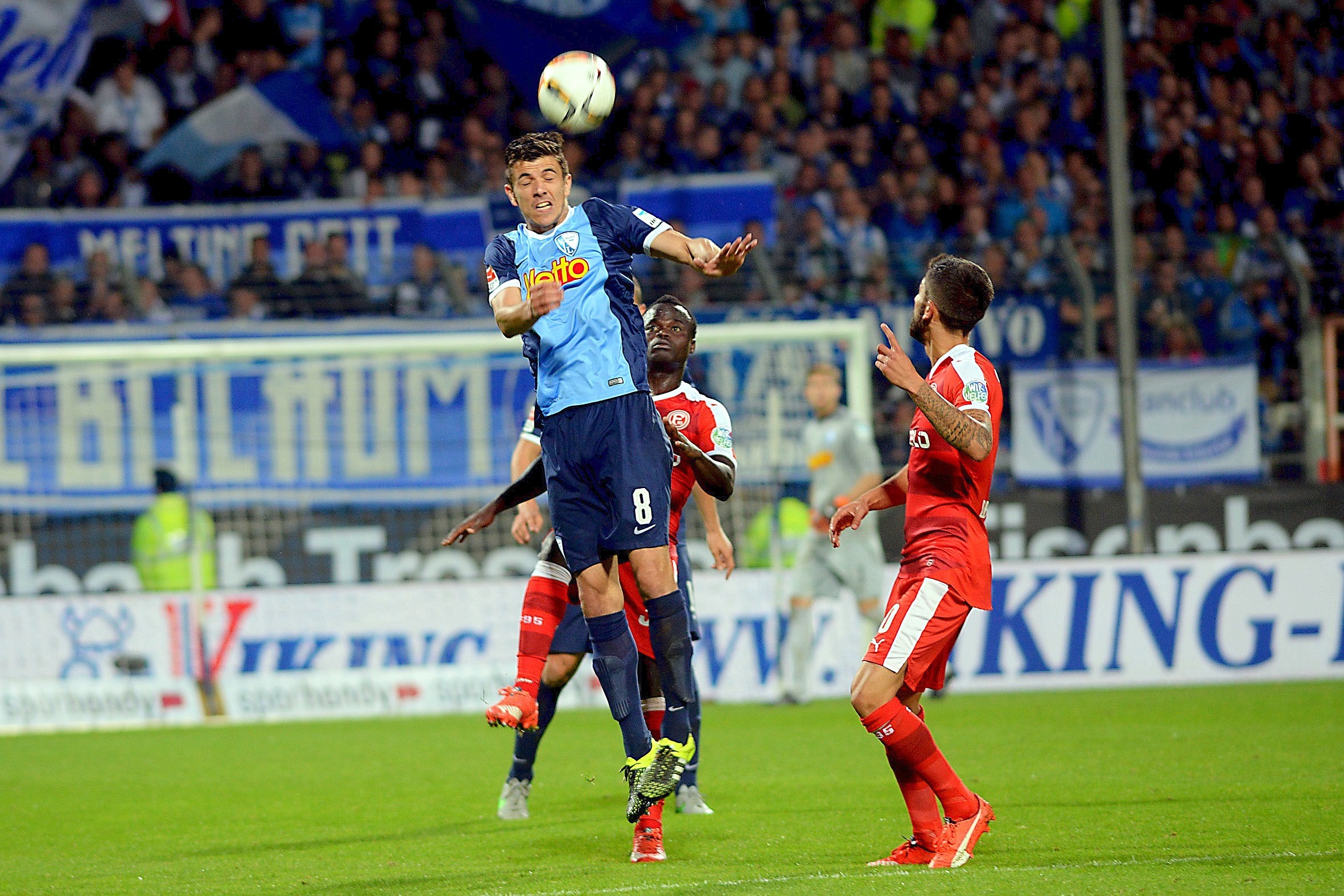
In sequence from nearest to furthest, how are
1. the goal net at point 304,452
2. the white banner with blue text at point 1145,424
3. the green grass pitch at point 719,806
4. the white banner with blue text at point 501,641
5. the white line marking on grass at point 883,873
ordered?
the white line marking on grass at point 883,873, the green grass pitch at point 719,806, the white banner with blue text at point 501,641, the goal net at point 304,452, the white banner with blue text at point 1145,424

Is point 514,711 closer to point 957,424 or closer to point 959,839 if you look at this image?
point 959,839

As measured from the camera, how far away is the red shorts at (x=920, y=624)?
16.5ft

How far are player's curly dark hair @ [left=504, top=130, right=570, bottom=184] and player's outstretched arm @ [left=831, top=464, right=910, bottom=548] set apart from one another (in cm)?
151

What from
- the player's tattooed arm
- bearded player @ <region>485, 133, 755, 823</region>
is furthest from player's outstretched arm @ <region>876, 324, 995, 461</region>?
bearded player @ <region>485, 133, 755, 823</region>

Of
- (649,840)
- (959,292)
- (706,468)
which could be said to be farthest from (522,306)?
(649,840)

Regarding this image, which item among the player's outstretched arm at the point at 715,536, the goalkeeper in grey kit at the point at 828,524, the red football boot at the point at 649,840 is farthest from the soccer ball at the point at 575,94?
the goalkeeper in grey kit at the point at 828,524

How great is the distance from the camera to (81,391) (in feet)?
40.9

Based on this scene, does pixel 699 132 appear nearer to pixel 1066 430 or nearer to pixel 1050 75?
pixel 1050 75

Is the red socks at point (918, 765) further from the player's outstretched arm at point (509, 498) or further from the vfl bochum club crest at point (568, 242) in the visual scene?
the vfl bochum club crest at point (568, 242)

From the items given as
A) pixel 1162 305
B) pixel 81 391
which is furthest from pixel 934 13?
pixel 81 391

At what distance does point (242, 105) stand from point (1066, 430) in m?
8.94

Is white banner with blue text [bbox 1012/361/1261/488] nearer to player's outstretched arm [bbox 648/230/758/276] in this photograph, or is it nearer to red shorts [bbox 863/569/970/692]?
red shorts [bbox 863/569/970/692]

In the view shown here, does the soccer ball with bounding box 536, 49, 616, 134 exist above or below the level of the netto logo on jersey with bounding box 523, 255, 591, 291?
above

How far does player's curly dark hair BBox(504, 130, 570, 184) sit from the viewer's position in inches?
205
